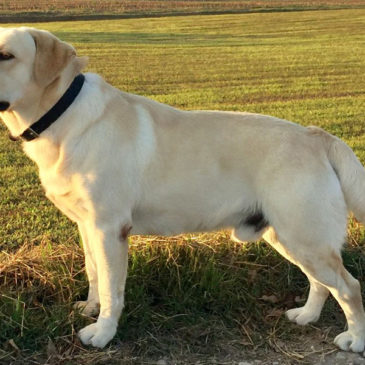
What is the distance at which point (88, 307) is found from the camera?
371 cm

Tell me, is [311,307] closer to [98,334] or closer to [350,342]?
[350,342]

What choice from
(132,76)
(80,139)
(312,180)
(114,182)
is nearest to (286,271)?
(312,180)

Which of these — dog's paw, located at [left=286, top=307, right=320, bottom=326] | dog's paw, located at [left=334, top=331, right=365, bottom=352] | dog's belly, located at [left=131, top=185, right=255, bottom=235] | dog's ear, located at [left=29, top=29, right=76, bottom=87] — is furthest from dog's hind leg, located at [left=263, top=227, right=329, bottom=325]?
dog's ear, located at [left=29, top=29, right=76, bottom=87]

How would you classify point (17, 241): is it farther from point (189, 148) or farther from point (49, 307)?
point (189, 148)

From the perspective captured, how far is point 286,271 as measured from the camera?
413 centimetres

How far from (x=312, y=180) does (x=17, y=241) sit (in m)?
2.76

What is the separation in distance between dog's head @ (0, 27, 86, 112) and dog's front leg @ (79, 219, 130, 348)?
861 mm

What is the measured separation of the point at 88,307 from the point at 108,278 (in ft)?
1.45

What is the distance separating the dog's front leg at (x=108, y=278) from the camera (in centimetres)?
330

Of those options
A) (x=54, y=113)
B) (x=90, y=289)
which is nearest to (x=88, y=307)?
(x=90, y=289)

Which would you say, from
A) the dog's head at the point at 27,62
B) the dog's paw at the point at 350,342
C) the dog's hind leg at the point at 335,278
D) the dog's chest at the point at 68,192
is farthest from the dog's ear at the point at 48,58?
the dog's paw at the point at 350,342

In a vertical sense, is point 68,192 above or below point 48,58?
below

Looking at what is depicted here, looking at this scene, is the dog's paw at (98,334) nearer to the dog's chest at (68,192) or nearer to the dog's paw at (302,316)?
the dog's chest at (68,192)

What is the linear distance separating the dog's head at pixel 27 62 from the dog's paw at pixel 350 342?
2.33 metres
